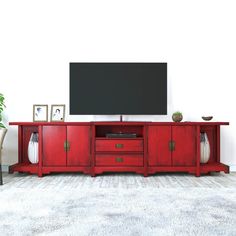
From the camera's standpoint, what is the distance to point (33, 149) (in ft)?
12.7

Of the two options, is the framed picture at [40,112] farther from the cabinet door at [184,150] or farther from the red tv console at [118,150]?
the cabinet door at [184,150]

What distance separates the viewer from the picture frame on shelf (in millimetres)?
4121

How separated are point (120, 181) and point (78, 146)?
0.72m

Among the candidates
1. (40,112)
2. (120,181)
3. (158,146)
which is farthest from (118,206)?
(40,112)

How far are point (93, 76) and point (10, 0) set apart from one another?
5.56 feet

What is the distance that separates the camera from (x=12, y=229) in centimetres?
188

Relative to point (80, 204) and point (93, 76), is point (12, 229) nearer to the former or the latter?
point (80, 204)

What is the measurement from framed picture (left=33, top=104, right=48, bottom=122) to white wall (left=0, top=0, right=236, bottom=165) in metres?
0.10

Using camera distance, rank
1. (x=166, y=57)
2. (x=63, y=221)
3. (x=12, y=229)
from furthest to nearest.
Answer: (x=166, y=57) < (x=63, y=221) < (x=12, y=229)

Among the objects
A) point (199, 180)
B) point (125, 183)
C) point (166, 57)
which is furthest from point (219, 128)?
point (125, 183)

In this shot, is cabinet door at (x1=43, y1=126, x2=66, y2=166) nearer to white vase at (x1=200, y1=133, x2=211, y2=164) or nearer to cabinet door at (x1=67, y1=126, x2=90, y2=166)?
cabinet door at (x1=67, y1=126, x2=90, y2=166)

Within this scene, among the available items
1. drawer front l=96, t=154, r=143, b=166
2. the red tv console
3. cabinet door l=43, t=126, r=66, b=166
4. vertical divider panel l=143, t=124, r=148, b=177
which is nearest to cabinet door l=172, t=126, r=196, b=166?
the red tv console

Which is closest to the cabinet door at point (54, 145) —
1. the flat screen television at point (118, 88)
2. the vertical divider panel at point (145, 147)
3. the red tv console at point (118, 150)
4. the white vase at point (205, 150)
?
the red tv console at point (118, 150)

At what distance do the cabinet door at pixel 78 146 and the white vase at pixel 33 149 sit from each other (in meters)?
0.46
